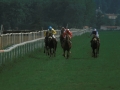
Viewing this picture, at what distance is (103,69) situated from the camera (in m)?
24.7

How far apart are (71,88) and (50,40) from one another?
16767 mm

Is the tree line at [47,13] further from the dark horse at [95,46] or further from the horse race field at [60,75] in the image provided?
the horse race field at [60,75]

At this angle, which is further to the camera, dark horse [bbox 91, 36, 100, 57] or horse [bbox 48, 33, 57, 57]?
horse [bbox 48, 33, 57, 57]

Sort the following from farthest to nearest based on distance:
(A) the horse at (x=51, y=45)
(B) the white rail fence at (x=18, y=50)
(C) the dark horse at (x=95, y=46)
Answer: (A) the horse at (x=51, y=45), (C) the dark horse at (x=95, y=46), (B) the white rail fence at (x=18, y=50)

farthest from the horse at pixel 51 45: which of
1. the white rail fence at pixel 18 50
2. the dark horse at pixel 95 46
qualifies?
the dark horse at pixel 95 46

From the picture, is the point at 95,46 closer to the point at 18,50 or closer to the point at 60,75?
the point at 18,50

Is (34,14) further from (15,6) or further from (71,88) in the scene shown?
(71,88)

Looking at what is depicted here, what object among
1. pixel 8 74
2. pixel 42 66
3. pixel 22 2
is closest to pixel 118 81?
pixel 8 74

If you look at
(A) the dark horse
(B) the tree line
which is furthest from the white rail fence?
(B) the tree line

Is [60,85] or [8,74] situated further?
[8,74]

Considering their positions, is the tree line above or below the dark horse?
below

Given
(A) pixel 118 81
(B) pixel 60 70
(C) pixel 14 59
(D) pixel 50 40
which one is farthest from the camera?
(D) pixel 50 40

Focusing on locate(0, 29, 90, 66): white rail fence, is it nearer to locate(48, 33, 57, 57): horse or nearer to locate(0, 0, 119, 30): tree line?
locate(48, 33, 57, 57): horse

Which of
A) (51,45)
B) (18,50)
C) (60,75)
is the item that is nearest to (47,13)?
(51,45)
